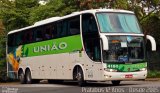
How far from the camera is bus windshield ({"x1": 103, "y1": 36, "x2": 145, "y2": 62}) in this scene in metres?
21.5

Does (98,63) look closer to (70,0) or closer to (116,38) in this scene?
(116,38)

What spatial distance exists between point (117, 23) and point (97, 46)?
156cm

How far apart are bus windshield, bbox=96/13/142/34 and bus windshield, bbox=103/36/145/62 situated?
1.38 feet

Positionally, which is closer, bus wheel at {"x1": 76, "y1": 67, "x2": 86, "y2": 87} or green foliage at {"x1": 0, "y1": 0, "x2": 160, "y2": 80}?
bus wheel at {"x1": 76, "y1": 67, "x2": 86, "y2": 87}

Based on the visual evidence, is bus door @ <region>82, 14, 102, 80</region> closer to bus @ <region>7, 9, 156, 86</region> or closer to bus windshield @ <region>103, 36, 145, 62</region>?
bus @ <region>7, 9, 156, 86</region>

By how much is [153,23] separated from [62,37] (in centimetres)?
1547

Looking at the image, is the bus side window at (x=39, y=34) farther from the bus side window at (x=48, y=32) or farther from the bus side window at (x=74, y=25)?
the bus side window at (x=74, y=25)

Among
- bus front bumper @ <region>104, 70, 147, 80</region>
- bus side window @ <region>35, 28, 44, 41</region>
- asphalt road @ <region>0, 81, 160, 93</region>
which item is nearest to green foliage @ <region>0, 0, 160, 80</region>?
bus side window @ <region>35, 28, 44, 41</region>

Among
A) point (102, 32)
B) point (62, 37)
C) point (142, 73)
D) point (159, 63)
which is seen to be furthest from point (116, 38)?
point (159, 63)

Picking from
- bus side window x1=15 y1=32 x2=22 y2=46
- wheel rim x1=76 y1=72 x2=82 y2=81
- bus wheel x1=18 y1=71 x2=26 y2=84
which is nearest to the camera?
wheel rim x1=76 y1=72 x2=82 y2=81

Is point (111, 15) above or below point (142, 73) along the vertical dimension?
above

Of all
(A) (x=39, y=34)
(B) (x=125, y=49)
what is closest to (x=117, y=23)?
(B) (x=125, y=49)

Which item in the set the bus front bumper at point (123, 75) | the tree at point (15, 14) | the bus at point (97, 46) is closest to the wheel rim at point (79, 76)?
the bus at point (97, 46)

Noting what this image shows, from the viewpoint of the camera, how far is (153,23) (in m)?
38.6
